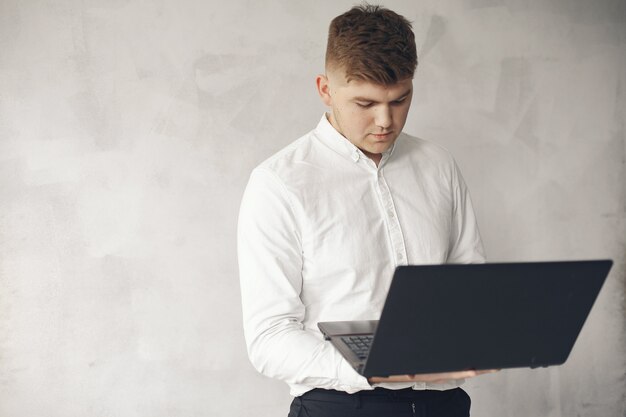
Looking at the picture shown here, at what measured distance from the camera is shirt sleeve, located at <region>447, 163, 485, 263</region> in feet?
4.91

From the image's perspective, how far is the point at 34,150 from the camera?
6.37 ft

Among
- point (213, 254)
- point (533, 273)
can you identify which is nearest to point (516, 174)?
point (213, 254)

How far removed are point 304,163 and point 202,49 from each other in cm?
81

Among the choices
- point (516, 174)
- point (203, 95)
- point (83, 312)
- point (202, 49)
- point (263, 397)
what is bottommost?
point (263, 397)

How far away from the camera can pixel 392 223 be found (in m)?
1.38

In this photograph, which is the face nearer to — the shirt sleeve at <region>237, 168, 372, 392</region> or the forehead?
the forehead

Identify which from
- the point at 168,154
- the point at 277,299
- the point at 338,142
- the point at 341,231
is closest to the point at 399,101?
the point at 338,142

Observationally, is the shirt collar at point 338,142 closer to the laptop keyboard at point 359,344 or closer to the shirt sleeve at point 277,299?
the shirt sleeve at point 277,299

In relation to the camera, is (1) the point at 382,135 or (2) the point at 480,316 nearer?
(2) the point at 480,316

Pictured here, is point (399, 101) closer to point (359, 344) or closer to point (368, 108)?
point (368, 108)

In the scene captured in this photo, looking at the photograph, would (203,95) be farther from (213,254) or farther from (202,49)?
(213,254)

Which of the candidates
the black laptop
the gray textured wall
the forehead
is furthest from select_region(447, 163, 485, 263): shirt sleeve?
the gray textured wall

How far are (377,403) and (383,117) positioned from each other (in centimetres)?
55

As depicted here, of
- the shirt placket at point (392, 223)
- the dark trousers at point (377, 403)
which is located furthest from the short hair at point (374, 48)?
the dark trousers at point (377, 403)
